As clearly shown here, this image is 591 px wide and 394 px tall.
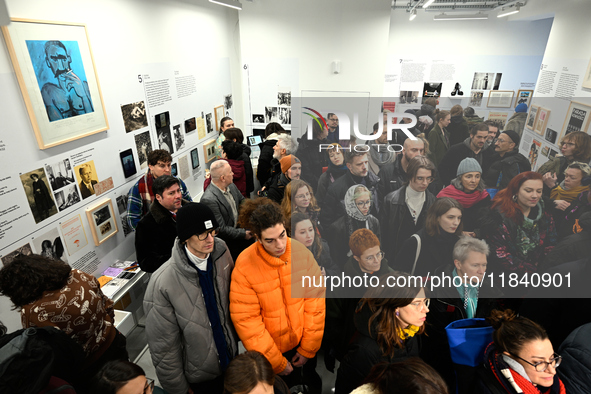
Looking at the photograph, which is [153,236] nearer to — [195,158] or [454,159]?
[454,159]

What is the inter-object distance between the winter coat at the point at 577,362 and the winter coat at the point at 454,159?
41.8 inches

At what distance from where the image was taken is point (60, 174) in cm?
231

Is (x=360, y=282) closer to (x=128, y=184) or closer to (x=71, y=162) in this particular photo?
(x=71, y=162)

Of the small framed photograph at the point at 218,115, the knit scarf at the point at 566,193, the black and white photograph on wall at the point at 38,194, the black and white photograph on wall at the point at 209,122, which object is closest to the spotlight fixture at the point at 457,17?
the small framed photograph at the point at 218,115

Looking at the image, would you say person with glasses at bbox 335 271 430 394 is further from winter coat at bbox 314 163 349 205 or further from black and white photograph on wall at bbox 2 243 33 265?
black and white photograph on wall at bbox 2 243 33 265

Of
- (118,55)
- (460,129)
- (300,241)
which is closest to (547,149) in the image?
(460,129)

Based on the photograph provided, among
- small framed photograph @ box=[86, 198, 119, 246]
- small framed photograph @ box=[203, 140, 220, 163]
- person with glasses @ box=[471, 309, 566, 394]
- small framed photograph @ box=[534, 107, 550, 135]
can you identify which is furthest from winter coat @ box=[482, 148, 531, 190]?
small framed photograph @ box=[203, 140, 220, 163]

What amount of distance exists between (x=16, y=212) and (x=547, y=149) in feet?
9.17

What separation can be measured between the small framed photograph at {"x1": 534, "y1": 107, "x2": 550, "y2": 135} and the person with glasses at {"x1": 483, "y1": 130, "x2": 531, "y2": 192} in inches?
3.7

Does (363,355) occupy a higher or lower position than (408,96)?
lower

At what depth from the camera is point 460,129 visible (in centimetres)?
101

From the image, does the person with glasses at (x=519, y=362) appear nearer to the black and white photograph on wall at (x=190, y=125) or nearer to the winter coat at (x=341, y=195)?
the winter coat at (x=341, y=195)

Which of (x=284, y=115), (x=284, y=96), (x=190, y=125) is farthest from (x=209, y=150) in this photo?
(x=284, y=96)

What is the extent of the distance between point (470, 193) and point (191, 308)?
4.46ft
